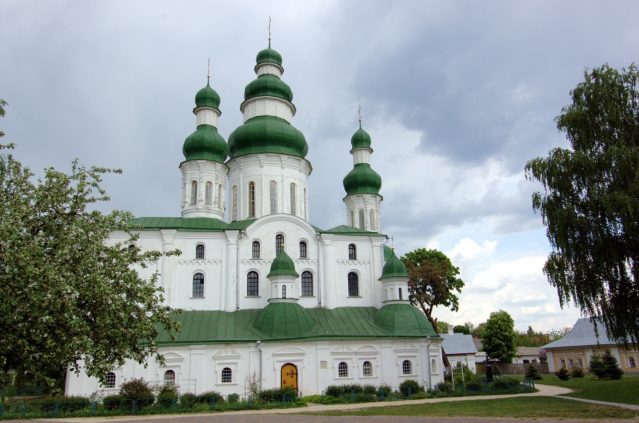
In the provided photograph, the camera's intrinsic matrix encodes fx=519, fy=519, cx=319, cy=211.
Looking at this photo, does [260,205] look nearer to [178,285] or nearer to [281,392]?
[178,285]

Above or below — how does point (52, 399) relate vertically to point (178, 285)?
below

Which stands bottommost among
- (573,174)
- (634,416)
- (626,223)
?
(634,416)

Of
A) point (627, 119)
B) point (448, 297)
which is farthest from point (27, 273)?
point (448, 297)

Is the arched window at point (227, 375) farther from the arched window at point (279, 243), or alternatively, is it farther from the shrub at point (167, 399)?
the arched window at point (279, 243)

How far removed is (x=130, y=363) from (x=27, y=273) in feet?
62.4

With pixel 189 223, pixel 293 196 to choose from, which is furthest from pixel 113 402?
pixel 293 196

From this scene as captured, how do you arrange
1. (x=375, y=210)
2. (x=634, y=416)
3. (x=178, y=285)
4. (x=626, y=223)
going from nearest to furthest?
(x=634, y=416), (x=626, y=223), (x=178, y=285), (x=375, y=210)

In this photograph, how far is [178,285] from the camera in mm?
31406

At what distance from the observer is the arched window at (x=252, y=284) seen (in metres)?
32.3

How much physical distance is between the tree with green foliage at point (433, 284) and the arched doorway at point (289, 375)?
61.0 ft

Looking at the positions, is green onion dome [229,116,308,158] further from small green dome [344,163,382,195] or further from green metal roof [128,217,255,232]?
small green dome [344,163,382,195]

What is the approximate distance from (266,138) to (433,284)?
1981 cm

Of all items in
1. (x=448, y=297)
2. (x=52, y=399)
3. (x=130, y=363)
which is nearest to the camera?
(x=52, y=399)

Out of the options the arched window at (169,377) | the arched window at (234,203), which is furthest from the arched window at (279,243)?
the arched window at (169,377)
